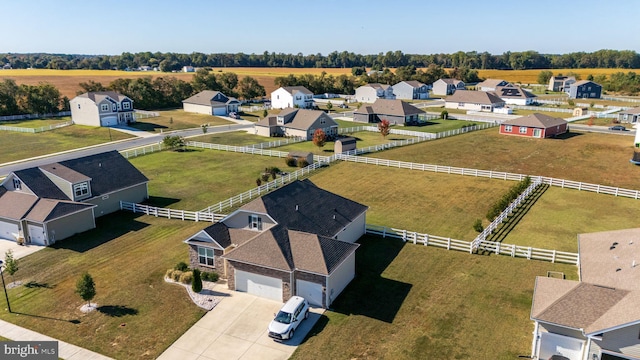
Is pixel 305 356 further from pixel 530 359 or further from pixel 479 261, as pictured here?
pixel 479 261

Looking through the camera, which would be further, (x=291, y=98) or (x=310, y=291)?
(x=291, y=98)

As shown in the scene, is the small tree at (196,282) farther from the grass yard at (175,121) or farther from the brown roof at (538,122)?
the brown roof at (538,122)

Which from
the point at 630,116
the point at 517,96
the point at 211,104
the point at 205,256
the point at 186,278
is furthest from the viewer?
the point at 517,96

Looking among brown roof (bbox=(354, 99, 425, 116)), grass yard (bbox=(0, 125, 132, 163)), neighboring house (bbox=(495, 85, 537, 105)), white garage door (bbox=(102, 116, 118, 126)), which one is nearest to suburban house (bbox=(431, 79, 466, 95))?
neighboring house (bbox=(495, 85, 537, 105))

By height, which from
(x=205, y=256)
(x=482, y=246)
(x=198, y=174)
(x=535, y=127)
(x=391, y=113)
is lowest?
(x=482, y=246)

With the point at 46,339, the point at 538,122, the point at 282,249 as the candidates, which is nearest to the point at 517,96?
the point at 538,122

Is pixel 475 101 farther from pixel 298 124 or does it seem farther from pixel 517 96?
pixel 298 124

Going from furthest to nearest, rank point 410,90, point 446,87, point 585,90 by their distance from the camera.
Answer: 1. point 446,87
2. point 410,90
3. point 585,90
